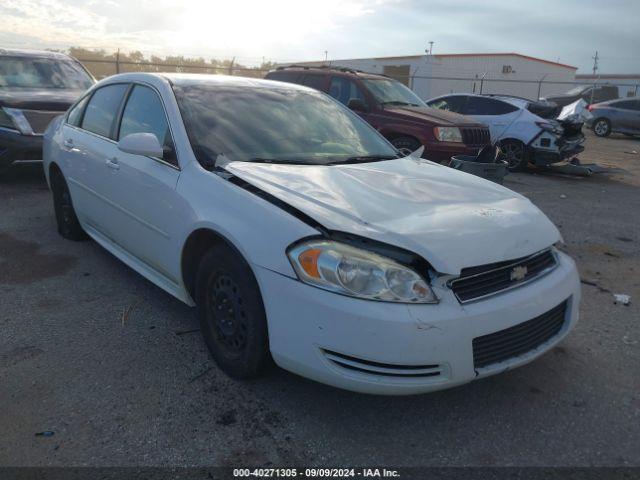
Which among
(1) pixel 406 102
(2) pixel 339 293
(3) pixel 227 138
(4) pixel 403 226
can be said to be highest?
(1) pixel 406 102

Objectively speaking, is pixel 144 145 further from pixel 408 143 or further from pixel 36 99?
pixel 408 143

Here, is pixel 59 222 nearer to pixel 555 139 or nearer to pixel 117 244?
pixel 117 244

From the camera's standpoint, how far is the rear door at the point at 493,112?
10.7 metres

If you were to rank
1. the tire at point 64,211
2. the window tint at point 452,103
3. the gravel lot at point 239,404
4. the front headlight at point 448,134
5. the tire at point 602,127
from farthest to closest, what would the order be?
the tire at point 602,127
the window tint at point 452,103
the front headlight at point 448,134
the tire at point 64,211
the gravel lot at point 239,404

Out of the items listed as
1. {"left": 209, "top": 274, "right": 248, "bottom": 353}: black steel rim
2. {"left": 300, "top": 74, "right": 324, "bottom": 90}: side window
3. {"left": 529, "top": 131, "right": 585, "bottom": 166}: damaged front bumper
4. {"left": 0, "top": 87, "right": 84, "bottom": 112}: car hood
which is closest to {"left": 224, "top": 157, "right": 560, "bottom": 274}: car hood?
{"left": 209, "top": 274, "right": 248, "bottom": 353}: black steel rim

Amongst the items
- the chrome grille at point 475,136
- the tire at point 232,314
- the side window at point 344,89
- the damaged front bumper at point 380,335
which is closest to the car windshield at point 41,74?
the side window at point 344,89

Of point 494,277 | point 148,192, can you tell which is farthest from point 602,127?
point 148,192

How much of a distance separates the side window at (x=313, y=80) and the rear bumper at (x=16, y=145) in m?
4.51

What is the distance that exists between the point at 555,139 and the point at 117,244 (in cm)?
886

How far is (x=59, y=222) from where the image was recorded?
5.29 metres

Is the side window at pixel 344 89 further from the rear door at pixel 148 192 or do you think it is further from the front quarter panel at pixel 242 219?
the front quarter panel at pixel 242 219

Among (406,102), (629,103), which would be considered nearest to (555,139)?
(406,102)

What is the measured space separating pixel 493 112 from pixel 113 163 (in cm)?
896

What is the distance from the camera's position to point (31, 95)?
760 cm
